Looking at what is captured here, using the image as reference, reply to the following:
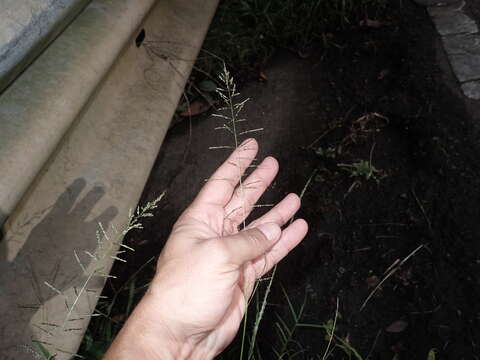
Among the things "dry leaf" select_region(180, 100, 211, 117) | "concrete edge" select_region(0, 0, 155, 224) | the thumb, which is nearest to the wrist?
the thumb

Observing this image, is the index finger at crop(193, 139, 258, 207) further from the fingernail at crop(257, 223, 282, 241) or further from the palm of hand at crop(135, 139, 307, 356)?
the fingernail at crop(257, 223, 282, 241)

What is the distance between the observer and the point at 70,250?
200 centimetres

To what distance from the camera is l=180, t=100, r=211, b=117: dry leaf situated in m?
3.08

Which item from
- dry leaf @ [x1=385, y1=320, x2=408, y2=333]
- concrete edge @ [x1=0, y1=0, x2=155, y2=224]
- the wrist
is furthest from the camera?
dry leaf @ [x1=385, y1=320, x2=408, y2=333]

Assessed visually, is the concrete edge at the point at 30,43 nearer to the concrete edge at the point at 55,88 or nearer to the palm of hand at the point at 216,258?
the concrete edge at the point at 55,88

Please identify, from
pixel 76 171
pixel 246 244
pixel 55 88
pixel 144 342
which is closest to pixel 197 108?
pixel 76 171

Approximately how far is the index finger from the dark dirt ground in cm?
70

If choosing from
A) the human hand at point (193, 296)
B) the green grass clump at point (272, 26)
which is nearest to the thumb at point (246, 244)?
the human hand at point (193, 296)

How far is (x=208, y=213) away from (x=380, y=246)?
1.08 metres

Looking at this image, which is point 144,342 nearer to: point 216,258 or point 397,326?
point 216,258

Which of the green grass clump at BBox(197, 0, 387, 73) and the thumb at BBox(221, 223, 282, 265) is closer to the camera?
the thumb at BBox(221, 223, 282, 265)

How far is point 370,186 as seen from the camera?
105 inches

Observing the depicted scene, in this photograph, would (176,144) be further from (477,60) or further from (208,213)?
(477,60)

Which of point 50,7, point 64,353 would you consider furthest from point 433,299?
point 50,7
